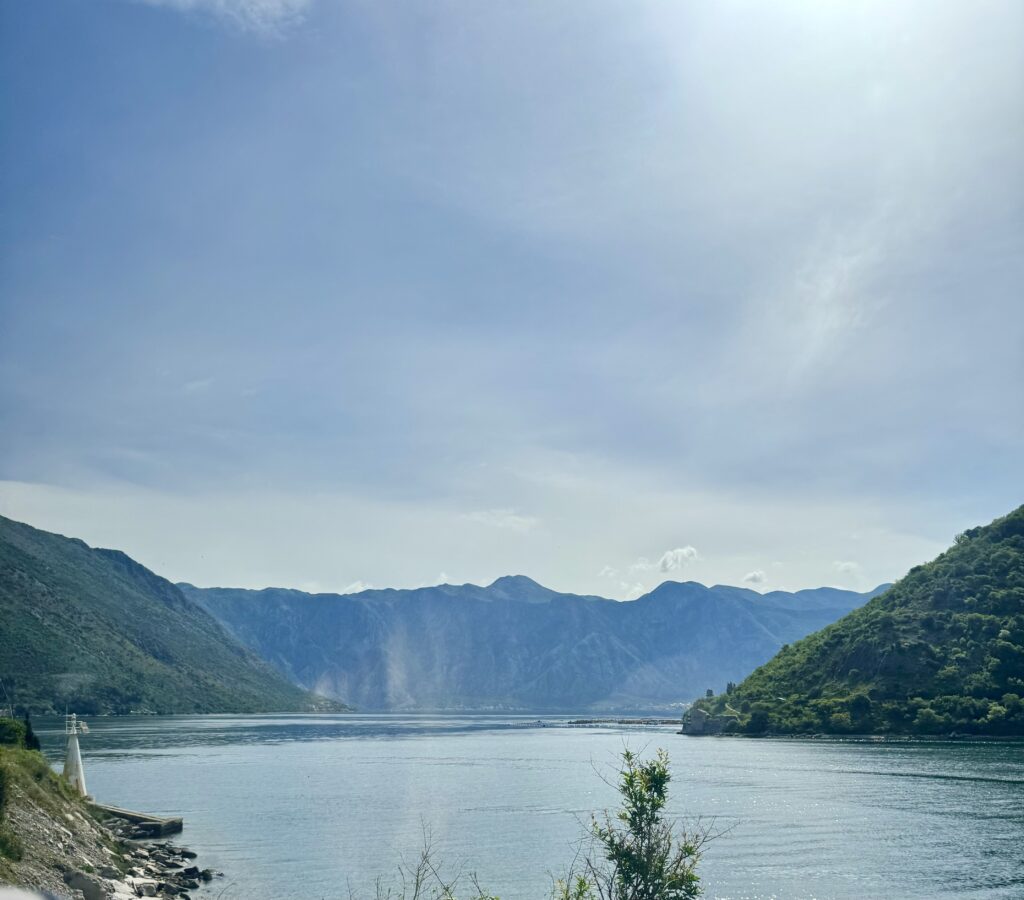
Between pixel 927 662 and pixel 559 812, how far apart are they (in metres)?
105

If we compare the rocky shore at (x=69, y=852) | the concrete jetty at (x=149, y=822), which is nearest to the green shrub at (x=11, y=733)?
the rocky shore at (x=69, y=852)

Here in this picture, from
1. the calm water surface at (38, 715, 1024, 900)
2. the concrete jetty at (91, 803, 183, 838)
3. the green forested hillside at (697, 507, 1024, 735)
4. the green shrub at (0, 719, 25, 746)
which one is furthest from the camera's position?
the green forested hillside at (697, 507, 1024, 735)

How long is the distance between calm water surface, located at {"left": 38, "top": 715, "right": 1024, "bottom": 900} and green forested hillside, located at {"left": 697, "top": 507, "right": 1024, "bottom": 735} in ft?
39.8

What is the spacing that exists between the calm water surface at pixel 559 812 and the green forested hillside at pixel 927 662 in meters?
12.1

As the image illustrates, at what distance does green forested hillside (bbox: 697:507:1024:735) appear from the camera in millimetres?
146375

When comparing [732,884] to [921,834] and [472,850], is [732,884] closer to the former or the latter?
[472,850]

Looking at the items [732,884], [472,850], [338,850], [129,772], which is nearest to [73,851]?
[338,850]

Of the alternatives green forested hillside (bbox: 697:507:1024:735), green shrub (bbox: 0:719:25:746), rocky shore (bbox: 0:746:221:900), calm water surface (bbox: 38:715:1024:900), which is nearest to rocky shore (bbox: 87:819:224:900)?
rocky shore (bbox: 0:746:221:900)

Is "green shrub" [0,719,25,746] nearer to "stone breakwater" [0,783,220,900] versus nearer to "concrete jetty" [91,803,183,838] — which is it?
"concrete jetty" [91,803,183,838]

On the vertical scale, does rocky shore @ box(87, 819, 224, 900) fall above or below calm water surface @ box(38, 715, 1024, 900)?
above

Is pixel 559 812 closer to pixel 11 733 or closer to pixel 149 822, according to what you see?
pixel 149 822

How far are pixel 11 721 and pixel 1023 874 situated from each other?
68143mm

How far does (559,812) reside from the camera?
270 feet

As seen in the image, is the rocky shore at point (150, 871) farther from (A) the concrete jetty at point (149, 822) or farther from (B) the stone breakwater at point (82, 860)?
(A) the concrete jetty at point (149, 822)
